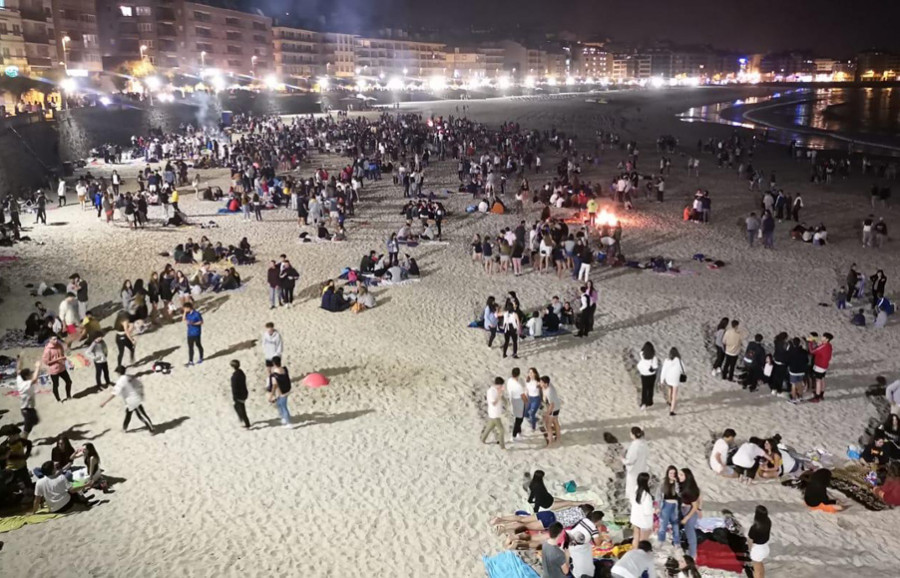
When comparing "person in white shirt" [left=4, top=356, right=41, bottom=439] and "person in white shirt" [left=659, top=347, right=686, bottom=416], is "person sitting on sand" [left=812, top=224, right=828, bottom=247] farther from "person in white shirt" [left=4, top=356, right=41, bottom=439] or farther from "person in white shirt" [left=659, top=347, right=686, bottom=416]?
"person in white shirt" [left=4, top=356, right=41, bottom=439]

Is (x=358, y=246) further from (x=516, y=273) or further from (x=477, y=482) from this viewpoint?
(x=477, y=482)

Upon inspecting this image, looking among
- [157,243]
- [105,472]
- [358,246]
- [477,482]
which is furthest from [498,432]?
[157,243]

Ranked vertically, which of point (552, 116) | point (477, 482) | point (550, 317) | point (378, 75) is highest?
point (378, 75)

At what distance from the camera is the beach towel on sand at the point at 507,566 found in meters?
7.65

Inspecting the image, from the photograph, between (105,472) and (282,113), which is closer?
(105,472)

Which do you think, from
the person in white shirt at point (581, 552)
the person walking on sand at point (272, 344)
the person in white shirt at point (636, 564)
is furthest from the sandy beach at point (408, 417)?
the person in white shirt at point (636, 564)

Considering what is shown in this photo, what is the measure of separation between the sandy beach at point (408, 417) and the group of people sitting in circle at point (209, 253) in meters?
0.51

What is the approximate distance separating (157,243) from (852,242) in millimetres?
23622

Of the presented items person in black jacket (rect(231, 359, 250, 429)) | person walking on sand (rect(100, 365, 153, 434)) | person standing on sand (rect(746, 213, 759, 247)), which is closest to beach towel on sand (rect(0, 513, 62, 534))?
person walking on sand (rect(100, 365, 153, 434))

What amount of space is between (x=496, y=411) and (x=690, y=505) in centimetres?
321

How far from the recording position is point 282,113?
7538cm

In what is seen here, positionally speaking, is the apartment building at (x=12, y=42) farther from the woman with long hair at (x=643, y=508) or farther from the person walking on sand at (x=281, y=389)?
the woman with long hair at (x=643, y=508)

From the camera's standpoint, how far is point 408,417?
11.6 m

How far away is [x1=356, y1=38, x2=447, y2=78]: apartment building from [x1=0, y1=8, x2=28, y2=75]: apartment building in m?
85.1
